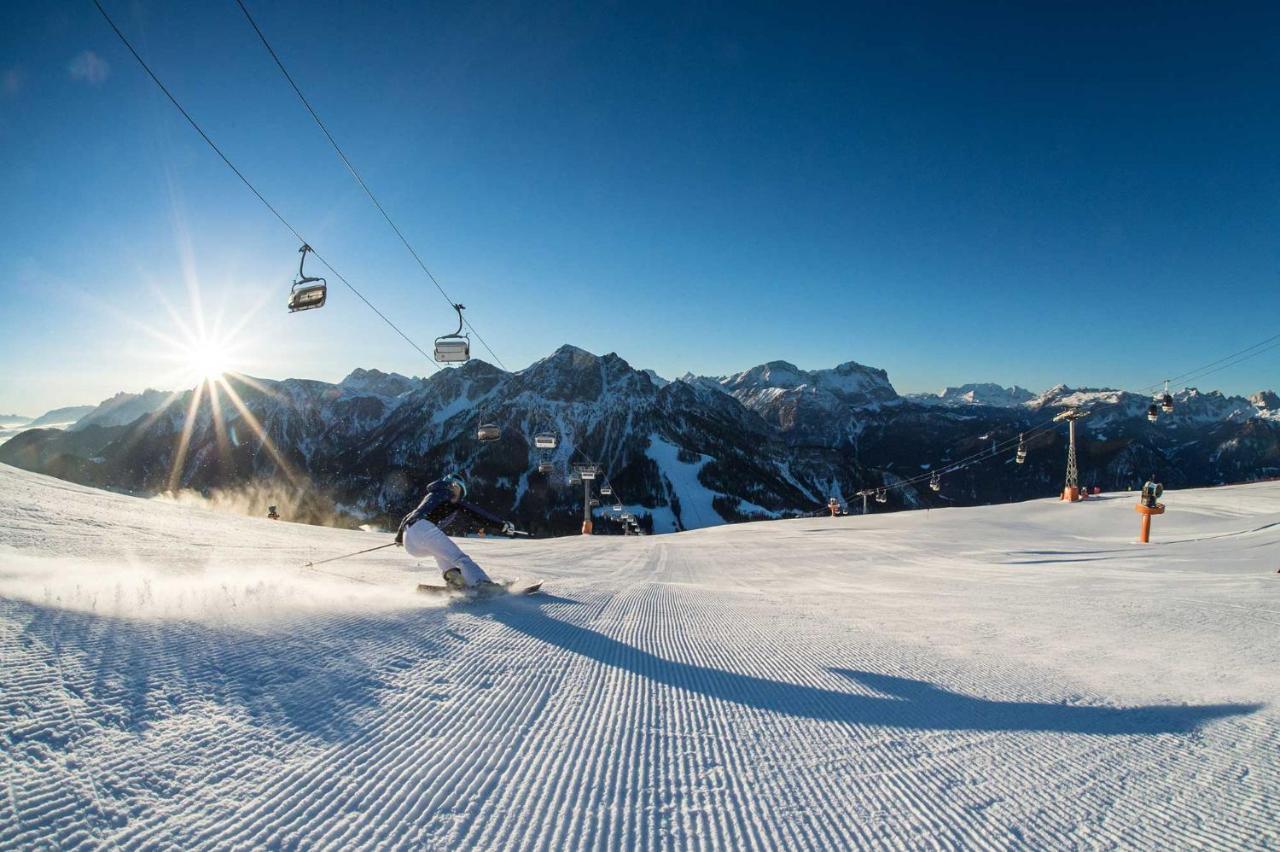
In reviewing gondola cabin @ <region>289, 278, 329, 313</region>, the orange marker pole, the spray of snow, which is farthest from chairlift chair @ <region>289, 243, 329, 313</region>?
the orange marker pole

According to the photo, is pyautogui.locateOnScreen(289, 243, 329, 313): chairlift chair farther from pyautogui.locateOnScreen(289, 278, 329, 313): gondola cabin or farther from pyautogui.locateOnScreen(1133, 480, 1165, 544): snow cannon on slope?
pyautogui.locateOnScreen(1133, 480, 1165, 544): snow cannon on slope

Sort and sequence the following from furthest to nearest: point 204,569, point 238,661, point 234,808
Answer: point 204,569 < point 238,661 < point 234,808

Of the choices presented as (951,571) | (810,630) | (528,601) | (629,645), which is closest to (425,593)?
(528,601)

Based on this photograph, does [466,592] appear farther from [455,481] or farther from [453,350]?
[453,350]

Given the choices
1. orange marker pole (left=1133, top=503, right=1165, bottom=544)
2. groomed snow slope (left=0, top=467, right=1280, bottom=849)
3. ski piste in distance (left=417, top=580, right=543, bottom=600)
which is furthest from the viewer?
orange marker pole (left=1133, top=503, right=1165, bottom=544)

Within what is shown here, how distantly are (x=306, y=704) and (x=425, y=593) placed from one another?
11.7 feet

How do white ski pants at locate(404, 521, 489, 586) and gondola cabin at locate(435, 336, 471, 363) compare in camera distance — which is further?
gondola cabin at locate(435, 336, 471, 363)

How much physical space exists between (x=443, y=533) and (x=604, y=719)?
4.41m

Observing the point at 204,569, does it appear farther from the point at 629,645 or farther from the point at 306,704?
the point at 629,645

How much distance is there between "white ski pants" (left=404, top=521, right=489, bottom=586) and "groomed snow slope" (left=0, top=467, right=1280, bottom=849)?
0.71 m

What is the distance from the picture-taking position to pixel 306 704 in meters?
2.62

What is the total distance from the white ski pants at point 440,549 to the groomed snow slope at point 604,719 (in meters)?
0.71

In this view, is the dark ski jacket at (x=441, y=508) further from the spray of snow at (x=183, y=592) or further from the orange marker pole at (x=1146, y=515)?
the orange marker pole at (x=1146, y=515)

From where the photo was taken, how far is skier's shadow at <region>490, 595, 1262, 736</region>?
2.76 meters
